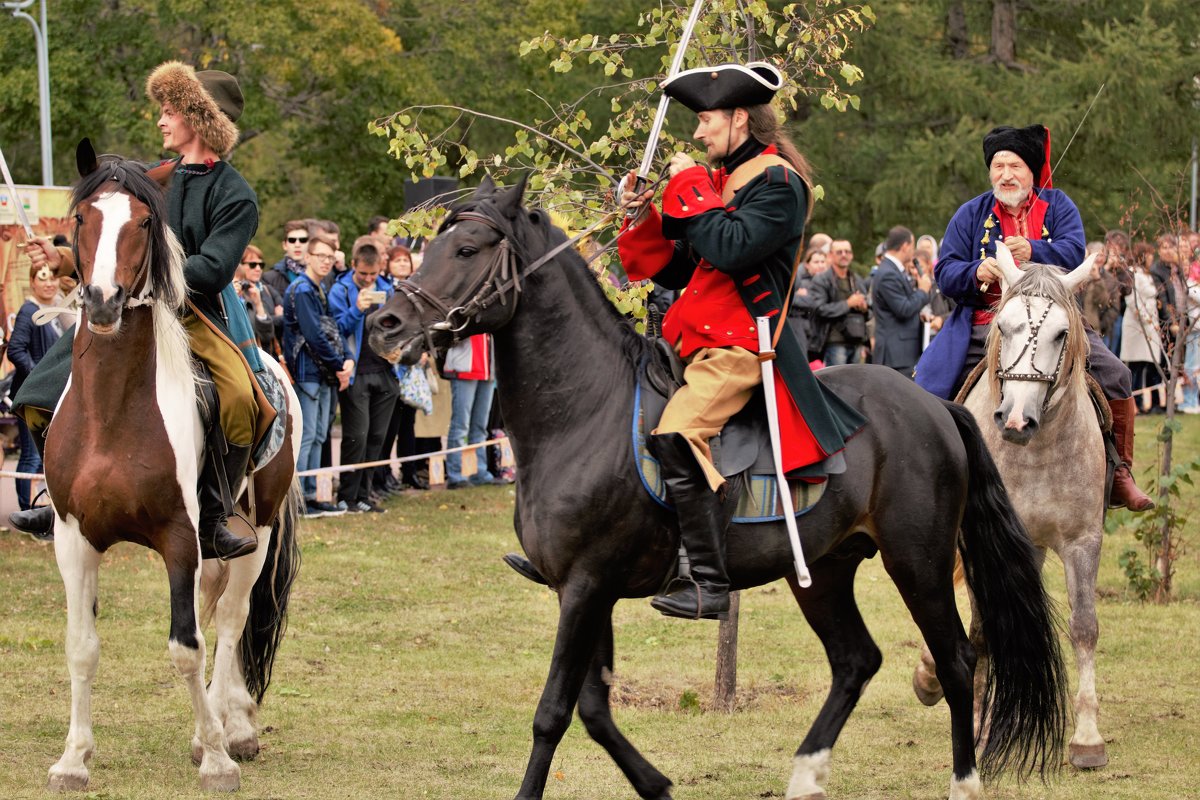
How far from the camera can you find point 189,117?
736 centimetres

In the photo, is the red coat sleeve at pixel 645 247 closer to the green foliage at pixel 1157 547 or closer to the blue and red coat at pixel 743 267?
the blue and red coat at pixel 743 267

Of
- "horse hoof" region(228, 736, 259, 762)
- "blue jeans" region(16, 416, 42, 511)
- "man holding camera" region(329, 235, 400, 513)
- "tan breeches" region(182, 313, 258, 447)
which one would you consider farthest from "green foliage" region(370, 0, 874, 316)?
"man holding camera" region(329, 235, 400, 513)

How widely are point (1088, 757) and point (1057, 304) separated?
2.21 meters

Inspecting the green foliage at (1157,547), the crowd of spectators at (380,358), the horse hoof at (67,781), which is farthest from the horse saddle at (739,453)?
the green foliage at (1157,547)

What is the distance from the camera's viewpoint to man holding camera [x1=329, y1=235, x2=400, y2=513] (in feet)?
48.4

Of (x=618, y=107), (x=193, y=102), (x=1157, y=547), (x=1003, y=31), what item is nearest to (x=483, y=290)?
(x=193, y=102)

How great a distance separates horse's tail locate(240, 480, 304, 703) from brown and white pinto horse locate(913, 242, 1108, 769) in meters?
3.33

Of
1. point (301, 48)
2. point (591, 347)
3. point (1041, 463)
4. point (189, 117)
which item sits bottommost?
point (1041, 463)

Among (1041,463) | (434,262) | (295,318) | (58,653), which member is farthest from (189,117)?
(295,318)

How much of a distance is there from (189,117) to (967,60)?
26.5 meters

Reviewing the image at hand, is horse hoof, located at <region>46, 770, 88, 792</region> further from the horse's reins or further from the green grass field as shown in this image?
the horse's reins

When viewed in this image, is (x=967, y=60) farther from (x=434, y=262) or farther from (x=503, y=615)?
(x=434, y=262)

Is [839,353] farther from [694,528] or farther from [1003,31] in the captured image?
[1003,31]

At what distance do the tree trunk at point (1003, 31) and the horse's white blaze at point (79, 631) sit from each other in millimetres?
28132
